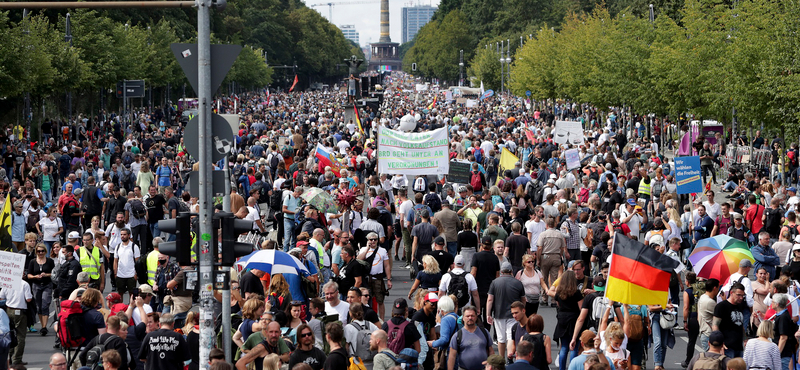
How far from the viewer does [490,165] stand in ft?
91.4

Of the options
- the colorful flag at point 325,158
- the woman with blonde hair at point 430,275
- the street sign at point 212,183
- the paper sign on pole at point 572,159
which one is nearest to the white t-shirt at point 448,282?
the woman with blonde hair at point 430,275

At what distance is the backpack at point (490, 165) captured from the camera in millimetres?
27922

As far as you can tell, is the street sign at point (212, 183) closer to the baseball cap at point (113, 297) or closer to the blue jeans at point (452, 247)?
the baseball cap at point (113, 297)

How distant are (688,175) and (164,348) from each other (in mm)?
13043

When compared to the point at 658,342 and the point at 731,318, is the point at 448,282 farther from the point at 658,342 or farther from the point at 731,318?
the point at 731,318

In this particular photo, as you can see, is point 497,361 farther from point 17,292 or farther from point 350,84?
point 350,84

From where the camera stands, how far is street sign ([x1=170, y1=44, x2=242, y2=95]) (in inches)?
376

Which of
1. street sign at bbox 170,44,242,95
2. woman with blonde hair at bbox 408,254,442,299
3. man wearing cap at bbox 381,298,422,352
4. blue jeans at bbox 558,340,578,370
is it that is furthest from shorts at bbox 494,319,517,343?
street sign at bbox 170,44,242,95

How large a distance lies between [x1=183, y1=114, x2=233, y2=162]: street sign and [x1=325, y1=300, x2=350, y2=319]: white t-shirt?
207cm

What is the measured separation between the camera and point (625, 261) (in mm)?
10844

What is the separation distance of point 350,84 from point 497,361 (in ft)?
142

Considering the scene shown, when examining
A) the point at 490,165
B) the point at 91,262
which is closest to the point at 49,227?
the point at 91,262

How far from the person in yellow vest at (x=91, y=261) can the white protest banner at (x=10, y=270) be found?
1957 mm

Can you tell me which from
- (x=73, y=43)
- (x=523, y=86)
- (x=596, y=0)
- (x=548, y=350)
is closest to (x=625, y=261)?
(x=548, y=350)
